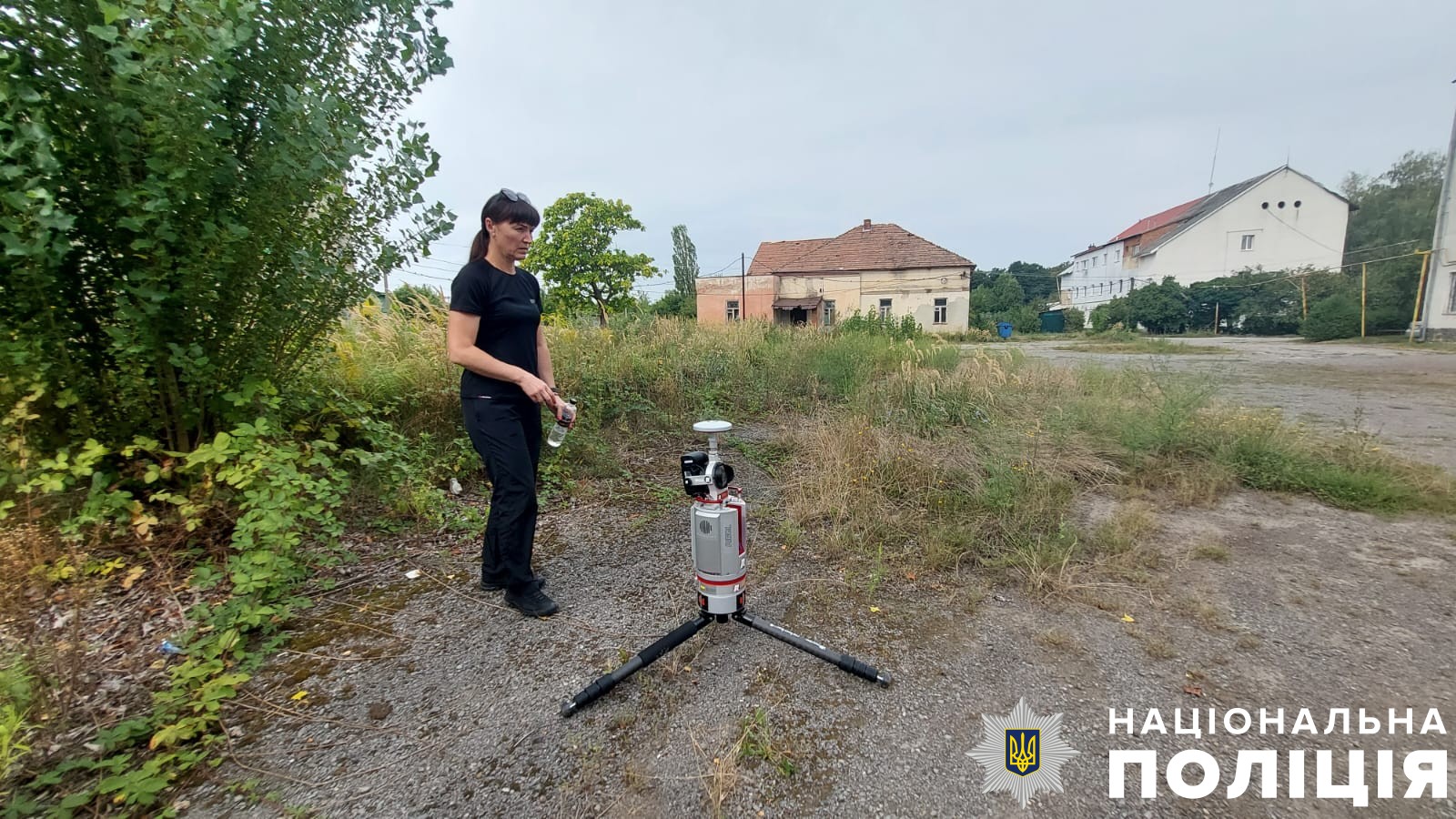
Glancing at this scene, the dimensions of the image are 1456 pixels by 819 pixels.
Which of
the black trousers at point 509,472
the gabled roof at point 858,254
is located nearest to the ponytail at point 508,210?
the black trousers at point 509,472

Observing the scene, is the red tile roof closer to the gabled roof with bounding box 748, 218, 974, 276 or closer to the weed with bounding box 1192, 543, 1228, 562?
the gabled roof with bounding box 748, 218, 974, 276

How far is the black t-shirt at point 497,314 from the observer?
215 centimetres

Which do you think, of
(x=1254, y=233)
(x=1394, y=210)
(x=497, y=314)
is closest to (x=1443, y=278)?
(x=1254, y=233)

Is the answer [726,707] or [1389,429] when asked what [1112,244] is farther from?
[726,707]

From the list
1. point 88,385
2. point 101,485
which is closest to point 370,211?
point 88,385

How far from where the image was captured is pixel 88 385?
7.86 feet

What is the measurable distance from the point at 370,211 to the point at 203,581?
6.42 ft

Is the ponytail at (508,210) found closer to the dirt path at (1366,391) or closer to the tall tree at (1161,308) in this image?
the dirt path at (1366,391)

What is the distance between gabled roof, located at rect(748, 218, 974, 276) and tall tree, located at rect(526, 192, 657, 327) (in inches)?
342

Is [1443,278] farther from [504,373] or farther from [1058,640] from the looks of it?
[504,373]

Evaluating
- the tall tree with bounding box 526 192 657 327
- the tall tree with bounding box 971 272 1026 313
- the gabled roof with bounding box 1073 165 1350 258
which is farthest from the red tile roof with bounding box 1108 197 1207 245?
the tall tree with bounding box 526 192 657 327

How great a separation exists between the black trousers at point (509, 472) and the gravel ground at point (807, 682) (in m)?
0.30

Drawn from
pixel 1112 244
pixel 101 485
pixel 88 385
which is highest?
pixel 1112 244

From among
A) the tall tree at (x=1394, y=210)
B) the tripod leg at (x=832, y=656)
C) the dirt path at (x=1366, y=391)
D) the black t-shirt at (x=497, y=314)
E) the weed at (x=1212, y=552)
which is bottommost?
the weed at (x=1212, y=552)
